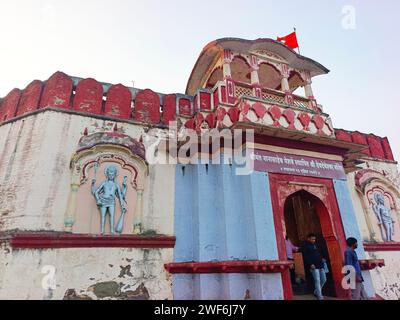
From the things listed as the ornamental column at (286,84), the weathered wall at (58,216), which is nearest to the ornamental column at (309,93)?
the ornamental column at (286,84)

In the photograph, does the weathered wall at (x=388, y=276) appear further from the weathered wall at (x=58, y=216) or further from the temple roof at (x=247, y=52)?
the weathered wall at (x=58, y=216)

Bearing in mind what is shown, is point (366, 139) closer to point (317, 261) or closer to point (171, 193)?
point (317, 261)

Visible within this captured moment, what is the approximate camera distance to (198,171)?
5.71 meters

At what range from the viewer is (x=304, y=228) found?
22.6 feet

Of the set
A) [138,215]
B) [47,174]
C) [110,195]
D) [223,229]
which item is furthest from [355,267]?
[47,174]

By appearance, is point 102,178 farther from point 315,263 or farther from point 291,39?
point 291,39

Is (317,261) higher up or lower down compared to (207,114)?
lower down

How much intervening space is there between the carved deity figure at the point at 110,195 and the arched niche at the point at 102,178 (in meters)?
0.05

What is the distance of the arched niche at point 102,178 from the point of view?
4953 millimetres

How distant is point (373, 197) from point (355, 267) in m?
3.68

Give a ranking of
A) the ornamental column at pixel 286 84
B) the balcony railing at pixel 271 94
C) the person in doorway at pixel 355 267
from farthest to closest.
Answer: the ornamental column at pixel 286 84
the balcony railing at pixel 271 94
the person in doorway at pixel 355 267

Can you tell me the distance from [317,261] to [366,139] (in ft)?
17.5
